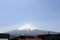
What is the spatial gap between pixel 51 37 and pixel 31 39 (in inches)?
187

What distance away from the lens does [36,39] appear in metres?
28.4

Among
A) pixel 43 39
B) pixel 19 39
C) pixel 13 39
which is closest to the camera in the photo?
pixel 43 39

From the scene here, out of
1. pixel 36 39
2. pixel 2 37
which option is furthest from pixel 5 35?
pixel 36 39

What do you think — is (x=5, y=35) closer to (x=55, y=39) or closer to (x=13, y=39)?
(x=13, y=39)

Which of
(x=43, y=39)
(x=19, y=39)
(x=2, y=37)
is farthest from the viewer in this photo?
(x=19, y=39)

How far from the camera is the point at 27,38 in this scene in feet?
95.5

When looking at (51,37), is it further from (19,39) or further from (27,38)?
(19,39)

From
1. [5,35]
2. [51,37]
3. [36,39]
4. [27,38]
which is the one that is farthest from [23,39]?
→ [51,37]

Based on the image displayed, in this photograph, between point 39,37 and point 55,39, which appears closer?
point 55,39

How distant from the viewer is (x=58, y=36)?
87.7 feet

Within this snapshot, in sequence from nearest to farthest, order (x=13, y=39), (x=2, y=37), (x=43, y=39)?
(x=2, y=37) < (x=43, y=39) < (x=13, y=39)

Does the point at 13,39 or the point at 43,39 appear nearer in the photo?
the point at 43,39

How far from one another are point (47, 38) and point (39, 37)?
8.46ft

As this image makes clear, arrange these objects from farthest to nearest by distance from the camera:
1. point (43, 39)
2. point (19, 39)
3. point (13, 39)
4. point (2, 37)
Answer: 1. point (13, 39)
2. point (19, 39)
3. point (43, 39)
4. point (2, 37)
